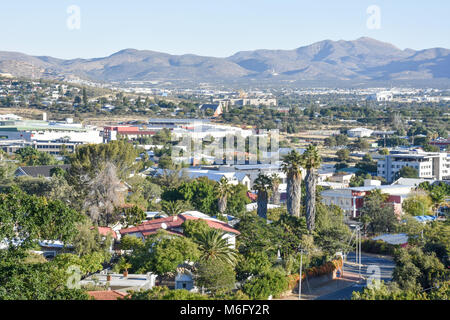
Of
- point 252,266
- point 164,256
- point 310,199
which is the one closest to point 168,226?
point 164,256

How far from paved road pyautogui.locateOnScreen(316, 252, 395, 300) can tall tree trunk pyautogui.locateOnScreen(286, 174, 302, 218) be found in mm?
→ 3733

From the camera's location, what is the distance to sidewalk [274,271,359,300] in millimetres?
28344

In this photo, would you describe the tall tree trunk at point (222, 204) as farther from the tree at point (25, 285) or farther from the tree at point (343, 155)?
the tree at point (343, 155)

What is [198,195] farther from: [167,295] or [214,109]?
[214,109]

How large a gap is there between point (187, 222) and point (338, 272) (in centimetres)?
713

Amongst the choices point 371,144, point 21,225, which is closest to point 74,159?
point 21,225

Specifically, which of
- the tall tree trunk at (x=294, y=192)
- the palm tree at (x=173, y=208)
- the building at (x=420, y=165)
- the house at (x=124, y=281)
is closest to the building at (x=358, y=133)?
the building at (x=420, y=165)

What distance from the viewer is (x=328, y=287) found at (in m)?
30.2

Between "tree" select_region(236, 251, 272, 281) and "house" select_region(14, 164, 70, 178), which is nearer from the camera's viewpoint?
"tree" select_region(236, 251, 272, 281)

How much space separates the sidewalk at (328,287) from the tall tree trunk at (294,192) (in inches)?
201

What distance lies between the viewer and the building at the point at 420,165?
222 feet

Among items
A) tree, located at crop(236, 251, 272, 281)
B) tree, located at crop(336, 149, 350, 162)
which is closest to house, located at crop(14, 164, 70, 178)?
tree, located at crop(236, 251, 272, 281)

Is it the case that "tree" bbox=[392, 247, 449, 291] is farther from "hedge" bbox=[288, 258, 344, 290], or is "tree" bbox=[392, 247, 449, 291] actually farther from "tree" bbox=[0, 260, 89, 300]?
"tree" bbox=[0, 260, 89, 300]
